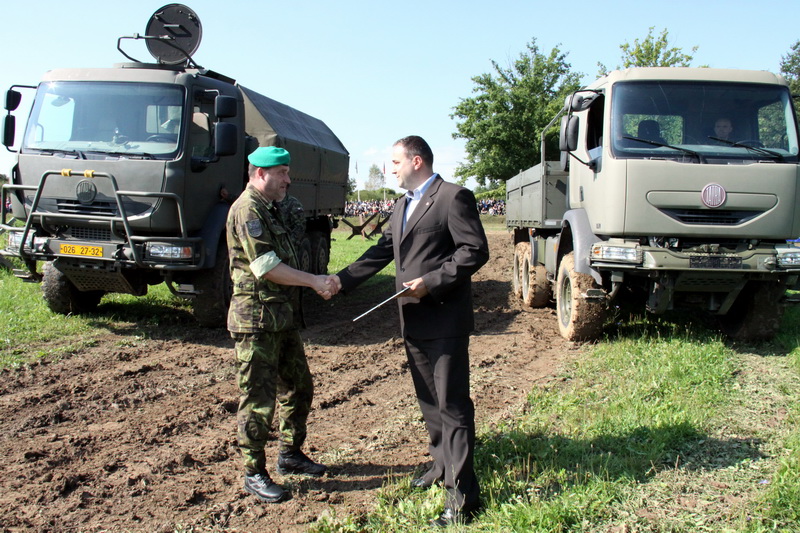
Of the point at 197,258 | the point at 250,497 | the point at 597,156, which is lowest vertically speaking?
the point at 250,497

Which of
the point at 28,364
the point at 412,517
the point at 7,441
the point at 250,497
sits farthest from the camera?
the point at 28,364

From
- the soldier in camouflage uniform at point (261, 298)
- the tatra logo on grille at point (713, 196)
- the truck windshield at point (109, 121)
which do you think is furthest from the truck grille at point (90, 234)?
the tatra logo on grille at point (713, 196)

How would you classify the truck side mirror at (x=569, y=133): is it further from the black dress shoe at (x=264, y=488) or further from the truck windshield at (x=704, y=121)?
the black dress shoe at (x=264, y=488)

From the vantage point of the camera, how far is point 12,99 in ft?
25.8

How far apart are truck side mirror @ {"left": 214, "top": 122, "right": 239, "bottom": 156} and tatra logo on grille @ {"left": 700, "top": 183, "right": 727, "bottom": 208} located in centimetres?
500

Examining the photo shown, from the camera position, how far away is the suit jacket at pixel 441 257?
3344 mm

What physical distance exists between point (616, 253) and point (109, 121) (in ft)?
18.9

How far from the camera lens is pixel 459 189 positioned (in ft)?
11.3

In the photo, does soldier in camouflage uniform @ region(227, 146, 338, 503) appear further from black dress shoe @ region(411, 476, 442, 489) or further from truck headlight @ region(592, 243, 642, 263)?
truck headlight @ region(592, 243, 642, 263)

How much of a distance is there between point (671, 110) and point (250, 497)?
5531 millimetres

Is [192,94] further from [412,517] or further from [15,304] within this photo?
[412,517]

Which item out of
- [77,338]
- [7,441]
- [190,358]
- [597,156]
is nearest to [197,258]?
[190,358]

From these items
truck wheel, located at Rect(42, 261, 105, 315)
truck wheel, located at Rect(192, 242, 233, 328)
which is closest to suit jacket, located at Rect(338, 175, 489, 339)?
truck wheel, located at Rect(192, 242, 233, 328)

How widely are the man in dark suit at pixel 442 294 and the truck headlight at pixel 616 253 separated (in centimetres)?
340
